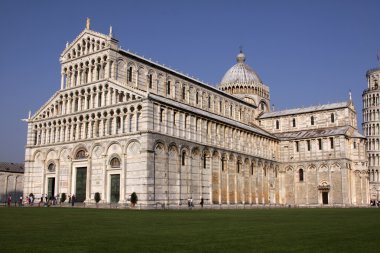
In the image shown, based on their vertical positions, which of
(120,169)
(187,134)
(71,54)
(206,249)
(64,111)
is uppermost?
(71,54)

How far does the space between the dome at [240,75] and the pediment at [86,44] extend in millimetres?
36971

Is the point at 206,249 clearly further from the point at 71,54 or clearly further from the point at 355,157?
the point at 355,157

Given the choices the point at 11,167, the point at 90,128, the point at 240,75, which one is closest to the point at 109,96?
the point at 90,128

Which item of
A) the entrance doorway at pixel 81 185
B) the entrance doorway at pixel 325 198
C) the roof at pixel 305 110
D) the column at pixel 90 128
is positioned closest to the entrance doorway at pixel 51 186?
the entrance doorway at pixel 81 185

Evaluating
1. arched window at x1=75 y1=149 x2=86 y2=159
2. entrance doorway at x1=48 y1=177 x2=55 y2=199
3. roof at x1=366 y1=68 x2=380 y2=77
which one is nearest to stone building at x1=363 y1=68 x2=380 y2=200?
roof at x1=366 y1=68 x2=380 y2=77

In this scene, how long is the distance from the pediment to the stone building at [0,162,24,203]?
1435 inches

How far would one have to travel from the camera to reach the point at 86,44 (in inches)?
2200

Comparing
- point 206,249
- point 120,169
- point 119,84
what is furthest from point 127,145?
point 206,249

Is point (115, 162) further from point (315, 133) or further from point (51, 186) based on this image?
point (315, 133)

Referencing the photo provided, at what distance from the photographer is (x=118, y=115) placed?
164 feet

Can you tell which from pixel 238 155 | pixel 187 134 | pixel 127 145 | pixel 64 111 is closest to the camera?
pixel 127 145

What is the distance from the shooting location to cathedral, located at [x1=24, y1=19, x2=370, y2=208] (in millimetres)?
48531

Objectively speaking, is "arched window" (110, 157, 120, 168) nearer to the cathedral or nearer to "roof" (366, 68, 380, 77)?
the cathedral

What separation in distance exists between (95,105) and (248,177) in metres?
26.0
